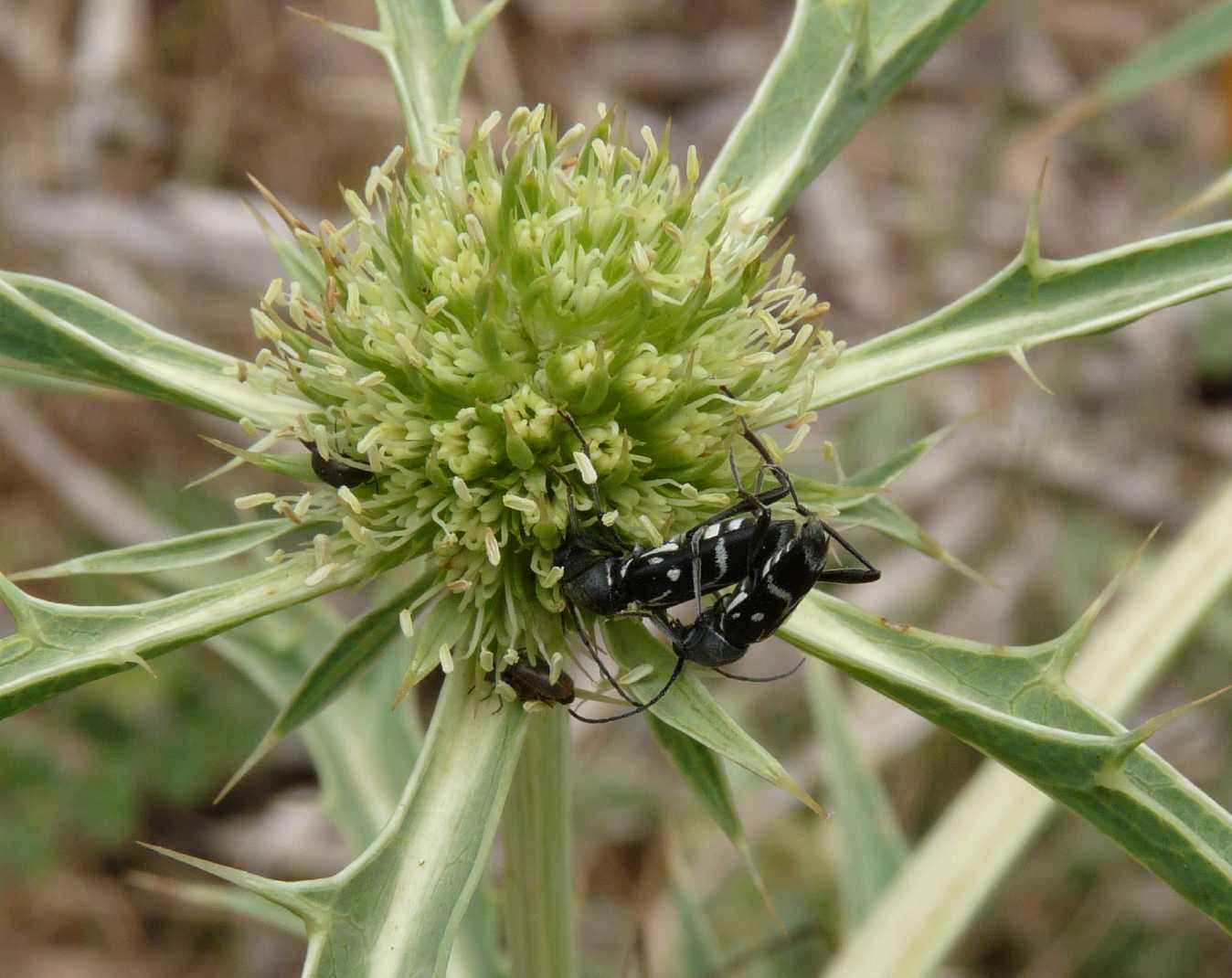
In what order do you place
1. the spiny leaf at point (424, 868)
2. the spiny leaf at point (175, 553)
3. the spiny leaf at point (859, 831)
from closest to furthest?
the spiny leaf at point (424, 868)
the spiny leaf at point (175, 553)
the spiny leaf at point (859, 831)

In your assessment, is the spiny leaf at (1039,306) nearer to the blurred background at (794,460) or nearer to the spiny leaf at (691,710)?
the spiny leaf at (691,710)

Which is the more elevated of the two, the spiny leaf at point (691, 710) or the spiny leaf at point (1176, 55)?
the spiny leaf at point (1176, 55)

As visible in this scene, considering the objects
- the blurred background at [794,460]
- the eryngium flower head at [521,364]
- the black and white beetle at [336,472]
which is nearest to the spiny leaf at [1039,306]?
the eryngium flower head at [521,364]

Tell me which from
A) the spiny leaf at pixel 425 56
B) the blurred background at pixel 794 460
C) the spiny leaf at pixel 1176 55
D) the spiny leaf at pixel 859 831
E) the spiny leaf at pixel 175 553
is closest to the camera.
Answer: the spiny leaf at pixel 175 553

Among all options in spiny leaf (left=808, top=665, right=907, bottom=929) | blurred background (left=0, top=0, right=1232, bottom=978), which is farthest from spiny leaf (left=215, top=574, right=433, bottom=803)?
blurred background (left=0, top=0, right=1232, bottom=978)

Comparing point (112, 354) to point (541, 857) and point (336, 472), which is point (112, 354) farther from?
point (541, 857)

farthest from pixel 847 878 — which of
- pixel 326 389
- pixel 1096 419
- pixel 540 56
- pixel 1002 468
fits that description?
pixel 540 56

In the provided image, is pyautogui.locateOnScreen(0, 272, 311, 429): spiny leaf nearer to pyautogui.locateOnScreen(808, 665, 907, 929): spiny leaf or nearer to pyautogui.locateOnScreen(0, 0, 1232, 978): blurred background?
pyautogui.locateOnScreen(808, 665, 907, 929): spiny leaf
